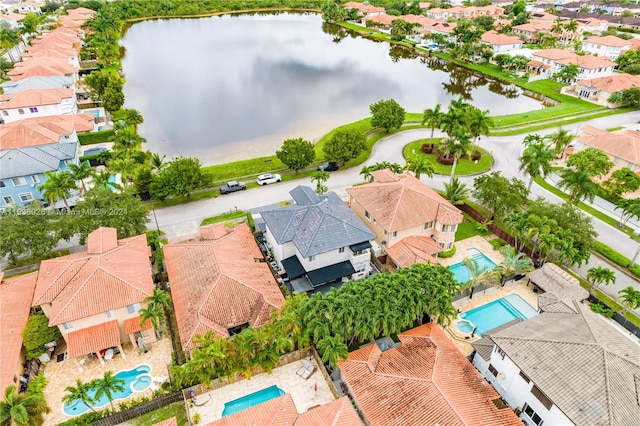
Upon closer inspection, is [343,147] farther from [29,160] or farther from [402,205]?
[29,160]

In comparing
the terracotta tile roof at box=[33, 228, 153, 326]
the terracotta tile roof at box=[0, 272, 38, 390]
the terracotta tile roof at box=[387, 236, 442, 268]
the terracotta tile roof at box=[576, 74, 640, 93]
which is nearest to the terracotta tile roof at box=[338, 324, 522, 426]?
the terracotta tile roof at box=[387, 236, 442, 268]

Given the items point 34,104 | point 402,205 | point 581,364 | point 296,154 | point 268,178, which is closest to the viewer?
point 581,364

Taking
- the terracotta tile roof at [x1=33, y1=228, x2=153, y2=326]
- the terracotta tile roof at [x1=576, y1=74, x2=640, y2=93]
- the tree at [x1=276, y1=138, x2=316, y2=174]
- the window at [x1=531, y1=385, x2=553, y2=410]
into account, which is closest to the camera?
the window at [x1=531, y1=385, x2=553, y2=410]

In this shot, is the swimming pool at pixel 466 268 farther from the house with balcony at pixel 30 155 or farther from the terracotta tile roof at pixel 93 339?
the house with balcony at pixel 30 155

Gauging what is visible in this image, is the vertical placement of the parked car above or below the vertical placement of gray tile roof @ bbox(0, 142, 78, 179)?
below

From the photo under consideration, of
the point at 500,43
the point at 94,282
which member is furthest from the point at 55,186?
the point at 500,43

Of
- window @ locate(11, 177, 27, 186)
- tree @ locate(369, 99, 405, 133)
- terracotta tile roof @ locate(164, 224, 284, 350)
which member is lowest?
terracotta tile roof @ locate(164, 224, 284, 350)

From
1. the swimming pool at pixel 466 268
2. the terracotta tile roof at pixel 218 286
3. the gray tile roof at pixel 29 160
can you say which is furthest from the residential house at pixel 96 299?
the swimming pool at pixel 466 268

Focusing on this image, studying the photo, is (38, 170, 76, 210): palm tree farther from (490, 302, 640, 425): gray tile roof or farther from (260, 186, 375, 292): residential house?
(490, 302, 640, 425): gray tile roof
